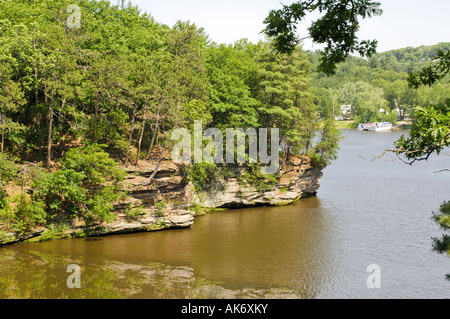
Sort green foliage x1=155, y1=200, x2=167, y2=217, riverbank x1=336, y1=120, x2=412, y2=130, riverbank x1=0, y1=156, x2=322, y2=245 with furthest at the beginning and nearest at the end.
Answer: riverbank x1=336, y1=120, x2=412, y2=130
green foliage x1=155, y1=200, x2=167, y2=217
riverbank x1=0, y1=156, x2=322, y2=245

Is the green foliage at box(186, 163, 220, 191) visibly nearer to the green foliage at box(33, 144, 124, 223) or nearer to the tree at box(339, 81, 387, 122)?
the green foliage at box(33, 144, 124, 223)

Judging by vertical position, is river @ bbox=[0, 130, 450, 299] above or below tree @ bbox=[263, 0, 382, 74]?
below

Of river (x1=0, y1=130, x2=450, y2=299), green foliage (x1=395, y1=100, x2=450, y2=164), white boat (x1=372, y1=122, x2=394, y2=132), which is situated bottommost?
river (x1=0, y1=130, x2=450, y2=299)

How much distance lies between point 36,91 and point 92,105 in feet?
15.6

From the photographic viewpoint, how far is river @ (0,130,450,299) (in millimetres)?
19797

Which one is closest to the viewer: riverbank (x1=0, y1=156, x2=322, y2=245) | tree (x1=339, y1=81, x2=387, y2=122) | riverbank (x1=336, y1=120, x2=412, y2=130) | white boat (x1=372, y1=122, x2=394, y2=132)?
riverbank (x1=0, y1=156, x2=322, y2=245)

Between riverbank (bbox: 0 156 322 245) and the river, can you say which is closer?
the river

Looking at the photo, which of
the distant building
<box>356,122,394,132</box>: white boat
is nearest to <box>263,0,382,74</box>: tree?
<box>356,122,394,132</box>: white boat


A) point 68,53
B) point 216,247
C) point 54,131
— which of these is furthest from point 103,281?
point 68,53

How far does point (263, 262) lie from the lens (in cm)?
2405

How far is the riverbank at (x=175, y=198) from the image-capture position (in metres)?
26.9

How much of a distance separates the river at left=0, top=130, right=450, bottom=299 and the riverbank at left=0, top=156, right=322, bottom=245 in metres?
0.75

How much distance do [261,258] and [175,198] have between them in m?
8.85
